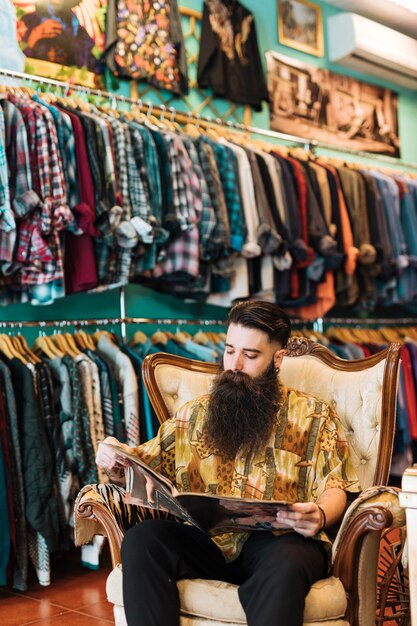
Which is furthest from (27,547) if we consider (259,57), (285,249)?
(259,57)

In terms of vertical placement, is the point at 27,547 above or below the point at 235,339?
below

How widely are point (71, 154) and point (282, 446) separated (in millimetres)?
1801

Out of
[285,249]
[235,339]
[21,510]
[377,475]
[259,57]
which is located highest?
[259,57]

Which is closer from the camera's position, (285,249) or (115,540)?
(115,540)

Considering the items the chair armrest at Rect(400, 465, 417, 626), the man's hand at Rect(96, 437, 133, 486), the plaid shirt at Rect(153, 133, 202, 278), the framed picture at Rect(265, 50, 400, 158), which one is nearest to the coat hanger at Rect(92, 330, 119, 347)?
the plaid shirt at Rect(153, 133, 202, 278)

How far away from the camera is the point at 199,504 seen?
1725 millimetres

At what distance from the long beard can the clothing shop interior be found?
3 cm

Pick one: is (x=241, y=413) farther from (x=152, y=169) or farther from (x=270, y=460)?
(x=152, y=169)

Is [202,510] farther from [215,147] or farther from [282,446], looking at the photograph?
[215,147]

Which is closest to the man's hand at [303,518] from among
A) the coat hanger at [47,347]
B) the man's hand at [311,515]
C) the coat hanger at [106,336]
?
the man's hand at [311,515]

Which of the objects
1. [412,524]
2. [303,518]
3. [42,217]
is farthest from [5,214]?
[412,524]

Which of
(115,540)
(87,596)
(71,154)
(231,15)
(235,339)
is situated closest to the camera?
(115,540)

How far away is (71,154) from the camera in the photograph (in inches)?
129

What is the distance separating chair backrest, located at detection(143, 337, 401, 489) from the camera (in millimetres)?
2215
